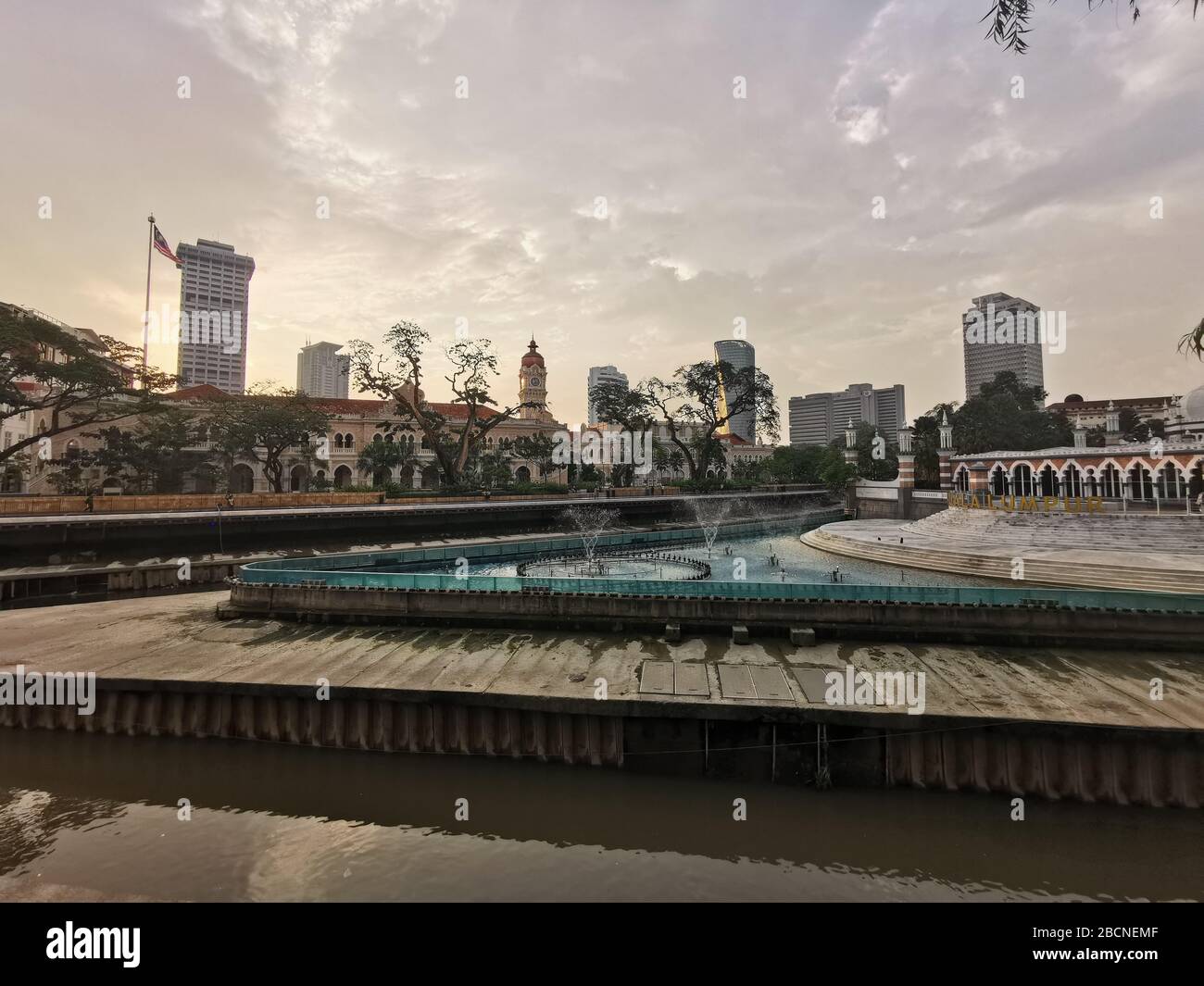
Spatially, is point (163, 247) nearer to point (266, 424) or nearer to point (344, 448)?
point (266, 424)

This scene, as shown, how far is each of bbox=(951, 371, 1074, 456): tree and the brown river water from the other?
217 ft

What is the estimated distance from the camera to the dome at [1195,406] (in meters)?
35.7

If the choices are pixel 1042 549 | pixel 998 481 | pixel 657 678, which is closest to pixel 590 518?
pixel 1042 549

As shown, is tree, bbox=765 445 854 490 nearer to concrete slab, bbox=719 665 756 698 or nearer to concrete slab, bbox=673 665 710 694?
concrete slab, bbox=719 665 756 698

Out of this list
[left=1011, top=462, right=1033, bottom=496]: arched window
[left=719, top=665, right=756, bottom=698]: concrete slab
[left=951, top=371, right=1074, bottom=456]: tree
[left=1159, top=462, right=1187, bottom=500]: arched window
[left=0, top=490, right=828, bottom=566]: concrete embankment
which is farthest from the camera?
[left=951, top=371, right=1074, bottom=456]: tree

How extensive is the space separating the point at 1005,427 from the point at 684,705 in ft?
241

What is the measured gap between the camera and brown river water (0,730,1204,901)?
23.5 feet

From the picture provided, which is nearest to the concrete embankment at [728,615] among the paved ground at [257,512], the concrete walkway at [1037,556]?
the concrete walkway at [1037,556]

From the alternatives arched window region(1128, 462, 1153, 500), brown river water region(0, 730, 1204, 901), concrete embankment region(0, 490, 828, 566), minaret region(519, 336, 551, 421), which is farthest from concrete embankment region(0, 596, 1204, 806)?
minaret region(519, 336, 551, 421)

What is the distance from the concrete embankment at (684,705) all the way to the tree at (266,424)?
42194 millimetres

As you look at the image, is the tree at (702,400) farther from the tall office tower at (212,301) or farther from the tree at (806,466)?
the tall office tower at (212,301)

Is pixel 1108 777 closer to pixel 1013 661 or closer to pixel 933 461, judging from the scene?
pixel 1013 661

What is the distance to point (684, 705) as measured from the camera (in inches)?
376
